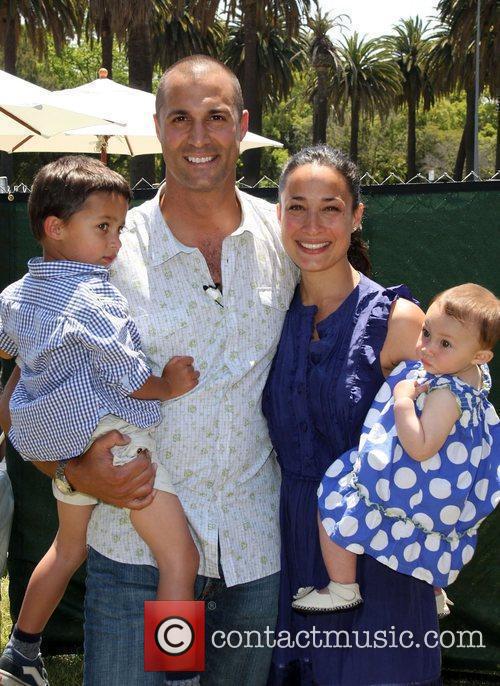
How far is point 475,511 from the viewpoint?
277cm

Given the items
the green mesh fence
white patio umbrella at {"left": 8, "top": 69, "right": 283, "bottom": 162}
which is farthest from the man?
white patio umbrella at {"left": 8, "top": 69, "right": 283, "bottom": 162}

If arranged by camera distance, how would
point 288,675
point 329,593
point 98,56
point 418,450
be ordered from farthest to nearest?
point 98,56, point 288,675, point 329,593, point 418,450

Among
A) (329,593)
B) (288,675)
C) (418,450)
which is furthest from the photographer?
(288,675)

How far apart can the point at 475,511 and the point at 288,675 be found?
85 centimetres

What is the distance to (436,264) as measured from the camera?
445cm

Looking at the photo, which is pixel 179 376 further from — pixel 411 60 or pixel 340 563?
pixel 411 60

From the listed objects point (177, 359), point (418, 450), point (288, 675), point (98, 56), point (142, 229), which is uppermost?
point (98, 56)

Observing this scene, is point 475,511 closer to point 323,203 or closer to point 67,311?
point 323,203

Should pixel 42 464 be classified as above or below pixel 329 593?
above

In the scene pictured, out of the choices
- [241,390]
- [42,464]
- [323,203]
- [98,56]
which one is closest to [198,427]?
[241,390]

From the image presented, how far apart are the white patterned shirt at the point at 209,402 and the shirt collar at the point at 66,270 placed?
126mm

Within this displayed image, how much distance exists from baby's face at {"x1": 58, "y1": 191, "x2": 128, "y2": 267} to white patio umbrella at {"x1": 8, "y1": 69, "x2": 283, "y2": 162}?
6402 millimetres

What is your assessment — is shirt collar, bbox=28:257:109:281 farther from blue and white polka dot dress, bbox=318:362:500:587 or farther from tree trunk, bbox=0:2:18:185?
tree trunk, bbox=0:2:18:185

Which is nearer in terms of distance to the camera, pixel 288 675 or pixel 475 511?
pixel 475 511
